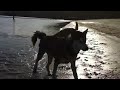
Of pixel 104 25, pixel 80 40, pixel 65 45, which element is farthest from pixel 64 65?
Result: pixel 104 25

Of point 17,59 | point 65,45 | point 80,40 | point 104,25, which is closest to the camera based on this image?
point 80,40

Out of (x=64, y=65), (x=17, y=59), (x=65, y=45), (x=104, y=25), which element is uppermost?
(x=104, y=25)

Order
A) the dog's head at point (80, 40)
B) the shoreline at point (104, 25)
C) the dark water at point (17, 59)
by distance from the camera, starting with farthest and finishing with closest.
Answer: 1. the shoreline at point (104, 25)
2. the dark water at point (17, 59)
3. the dog's head at point (80, 40)

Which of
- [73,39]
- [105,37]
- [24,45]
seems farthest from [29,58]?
[105,37]

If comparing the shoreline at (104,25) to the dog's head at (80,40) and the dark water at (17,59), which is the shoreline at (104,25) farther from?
the dog's head at (80,40)

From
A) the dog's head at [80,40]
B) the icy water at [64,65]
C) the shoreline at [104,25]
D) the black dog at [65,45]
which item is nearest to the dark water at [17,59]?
the icy water at [64,65]

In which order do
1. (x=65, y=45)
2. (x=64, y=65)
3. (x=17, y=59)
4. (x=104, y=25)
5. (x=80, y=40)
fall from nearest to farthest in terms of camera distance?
(x=80, y=40)
(x=65, y=45)
(x=64, y=65)
(x=17, y=59)
(x=104, y=25)

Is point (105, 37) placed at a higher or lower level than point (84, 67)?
higher

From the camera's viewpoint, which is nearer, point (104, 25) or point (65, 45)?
point (65, 45)

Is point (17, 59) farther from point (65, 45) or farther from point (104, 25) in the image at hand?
point (104, 25)
